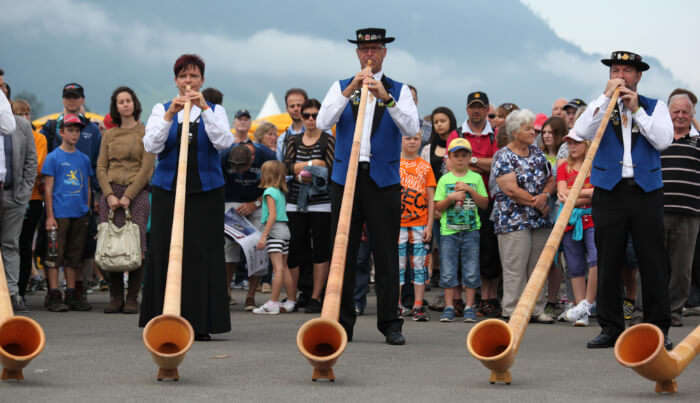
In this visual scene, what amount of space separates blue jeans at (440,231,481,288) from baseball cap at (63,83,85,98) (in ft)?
13.7

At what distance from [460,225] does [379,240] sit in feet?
6.97

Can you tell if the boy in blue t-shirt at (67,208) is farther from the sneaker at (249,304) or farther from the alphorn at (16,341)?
the alphorn at (16,341)

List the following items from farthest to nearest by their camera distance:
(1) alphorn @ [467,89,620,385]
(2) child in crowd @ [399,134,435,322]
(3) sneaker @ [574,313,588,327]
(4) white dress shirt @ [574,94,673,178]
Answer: (2) child in crowd @ [399,134,435,322] → (3) sneaker @ [574,313,588,327] → (4) white dress shirt @ [574,94,673,178] → (1) alphorn @ [467,89,620,385]

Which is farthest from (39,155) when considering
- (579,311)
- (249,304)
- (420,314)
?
(579,311)

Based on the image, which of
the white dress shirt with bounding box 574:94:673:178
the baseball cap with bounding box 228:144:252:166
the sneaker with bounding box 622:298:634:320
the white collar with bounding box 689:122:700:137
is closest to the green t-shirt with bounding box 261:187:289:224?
the baseball cap with bounding box 228:144:252:166

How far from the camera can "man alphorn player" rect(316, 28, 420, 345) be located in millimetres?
6430

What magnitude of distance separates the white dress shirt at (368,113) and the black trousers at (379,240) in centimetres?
23

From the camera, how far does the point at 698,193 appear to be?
27.1ft

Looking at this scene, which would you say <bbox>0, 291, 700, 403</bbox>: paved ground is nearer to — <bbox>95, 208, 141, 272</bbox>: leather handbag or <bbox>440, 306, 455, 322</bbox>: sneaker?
<bbox>440, 306, 455, 322</bbox>: sneaker

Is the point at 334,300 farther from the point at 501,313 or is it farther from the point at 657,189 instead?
the point at 501,313

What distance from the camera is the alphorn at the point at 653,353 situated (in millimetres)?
4383

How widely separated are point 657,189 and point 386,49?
2015 mm

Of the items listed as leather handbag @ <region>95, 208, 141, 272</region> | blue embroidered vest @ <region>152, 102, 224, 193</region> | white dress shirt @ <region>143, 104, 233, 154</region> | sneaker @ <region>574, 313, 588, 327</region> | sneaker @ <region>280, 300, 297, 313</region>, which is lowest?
sneaker @ <region>280, 300, 297, 313</region>

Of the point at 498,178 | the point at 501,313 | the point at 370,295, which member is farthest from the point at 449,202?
the point at 370,295
